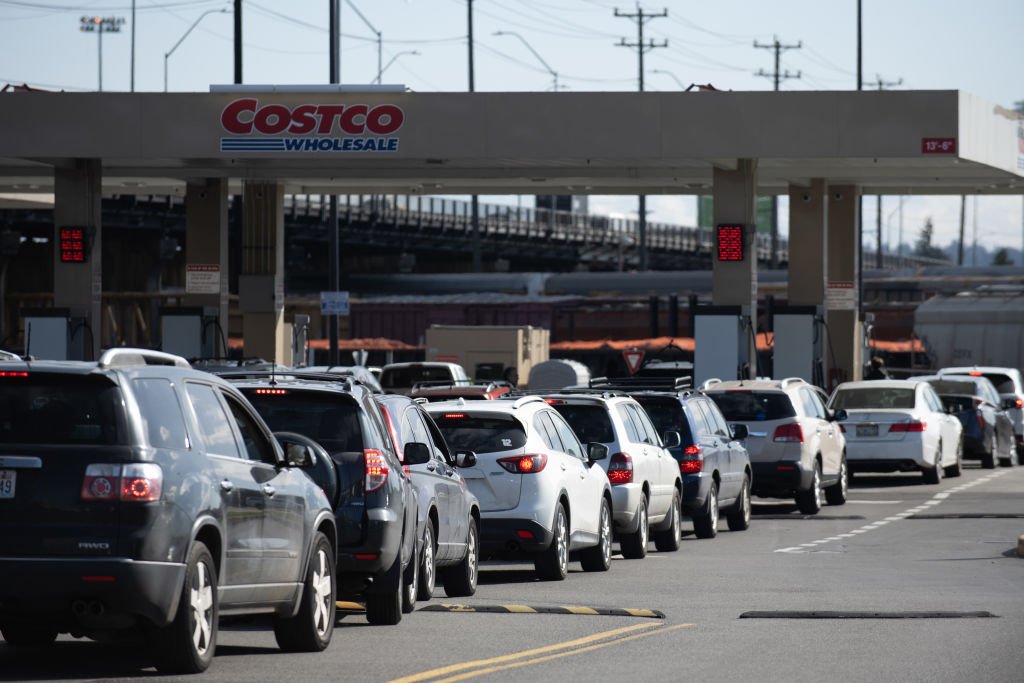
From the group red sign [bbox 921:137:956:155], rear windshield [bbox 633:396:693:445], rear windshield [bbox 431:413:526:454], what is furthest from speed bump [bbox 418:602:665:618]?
red sign [bbox 921:137:956:155]

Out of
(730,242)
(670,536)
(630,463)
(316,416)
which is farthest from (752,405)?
(316,416)

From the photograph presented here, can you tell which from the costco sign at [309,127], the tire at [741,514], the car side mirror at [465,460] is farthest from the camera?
the costco sign at [309,127]

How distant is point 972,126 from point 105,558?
26914 mm

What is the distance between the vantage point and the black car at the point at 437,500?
46.3 feet

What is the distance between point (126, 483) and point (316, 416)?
3641mm

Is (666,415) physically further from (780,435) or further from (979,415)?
(979,415)

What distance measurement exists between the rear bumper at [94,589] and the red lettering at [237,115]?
24633mm

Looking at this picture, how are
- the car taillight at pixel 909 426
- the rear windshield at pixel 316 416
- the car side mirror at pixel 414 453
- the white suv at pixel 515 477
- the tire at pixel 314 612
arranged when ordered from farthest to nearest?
the car taillight at pixel 909 426 < the white suv at pixel 515 477 < the car side mirror at pixel 414 453 < the rear windshield at pixel 316 416 < the tire at pixel 314 612

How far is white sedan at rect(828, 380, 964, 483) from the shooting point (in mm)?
31062

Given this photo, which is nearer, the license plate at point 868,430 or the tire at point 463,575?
the tire at point 463,575

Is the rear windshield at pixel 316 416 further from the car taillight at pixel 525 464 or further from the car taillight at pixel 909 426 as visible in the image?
the car taillight at pixel 909 426

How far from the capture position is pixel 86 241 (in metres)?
34.3

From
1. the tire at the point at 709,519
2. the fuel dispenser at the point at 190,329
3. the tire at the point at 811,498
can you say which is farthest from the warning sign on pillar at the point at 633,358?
the tire at the point at 709,519

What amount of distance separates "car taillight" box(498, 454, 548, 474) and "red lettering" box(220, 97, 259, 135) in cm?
1820
